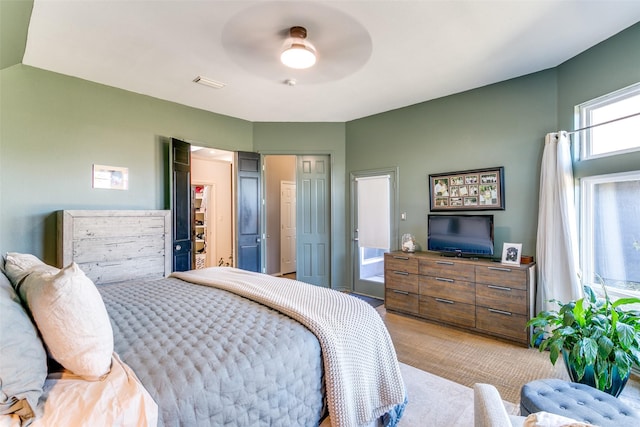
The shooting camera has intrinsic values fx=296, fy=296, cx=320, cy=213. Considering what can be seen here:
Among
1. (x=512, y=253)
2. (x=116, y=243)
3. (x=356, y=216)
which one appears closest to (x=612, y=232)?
(x=512, y=253)

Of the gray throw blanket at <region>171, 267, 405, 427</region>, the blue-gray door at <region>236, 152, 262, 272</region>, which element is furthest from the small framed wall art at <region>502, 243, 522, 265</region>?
the blue-gray door at <region>236, 152, 262, 272</region>

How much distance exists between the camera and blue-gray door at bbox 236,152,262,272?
4648mm

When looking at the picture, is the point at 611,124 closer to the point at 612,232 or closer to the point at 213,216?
the point at 612,232

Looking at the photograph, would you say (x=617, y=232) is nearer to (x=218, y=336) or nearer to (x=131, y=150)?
(x=218, y=336)

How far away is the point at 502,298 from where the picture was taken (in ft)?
10.0

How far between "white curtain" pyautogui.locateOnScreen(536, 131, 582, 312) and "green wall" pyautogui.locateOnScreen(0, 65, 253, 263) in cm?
445

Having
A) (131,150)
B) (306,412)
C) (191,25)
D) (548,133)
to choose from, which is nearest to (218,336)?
(306,412)

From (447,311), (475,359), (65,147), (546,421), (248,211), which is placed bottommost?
(475,359)

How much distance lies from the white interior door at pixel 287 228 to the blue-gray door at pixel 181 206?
8.12 ft

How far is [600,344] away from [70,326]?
2.63 m

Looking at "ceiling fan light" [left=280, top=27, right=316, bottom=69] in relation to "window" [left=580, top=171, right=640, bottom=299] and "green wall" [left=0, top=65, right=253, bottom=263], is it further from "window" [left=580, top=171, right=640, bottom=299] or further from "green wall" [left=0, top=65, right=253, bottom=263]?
"window" [left=580, top=171, right=640, bottom=299]

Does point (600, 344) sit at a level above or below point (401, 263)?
below

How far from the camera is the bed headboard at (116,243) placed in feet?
9.78

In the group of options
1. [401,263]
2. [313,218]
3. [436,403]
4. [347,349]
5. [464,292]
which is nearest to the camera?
[347,349]
